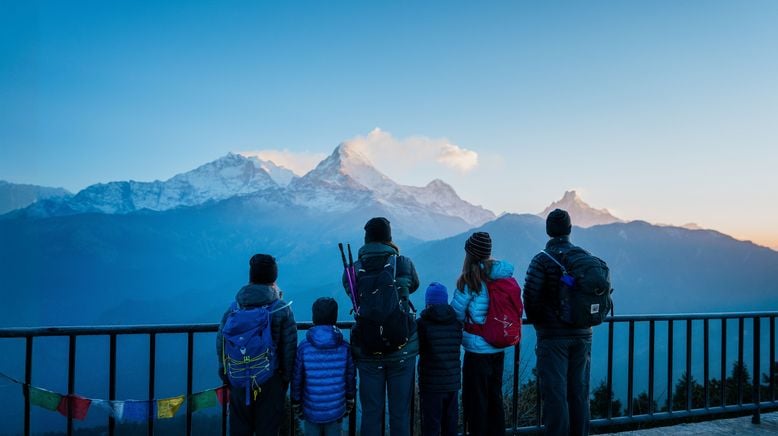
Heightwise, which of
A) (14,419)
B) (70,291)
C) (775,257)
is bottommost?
(14,419)

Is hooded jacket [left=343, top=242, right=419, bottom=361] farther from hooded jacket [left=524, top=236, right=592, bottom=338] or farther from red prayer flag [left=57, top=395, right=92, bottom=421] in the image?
red prayer flag [left=57, top=395, right=92, bottom=421]

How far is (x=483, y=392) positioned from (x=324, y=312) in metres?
1.51

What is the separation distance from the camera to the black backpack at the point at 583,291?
4031 millimetres

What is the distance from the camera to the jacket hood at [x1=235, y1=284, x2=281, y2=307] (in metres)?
3.78

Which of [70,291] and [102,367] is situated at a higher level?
[70,291]

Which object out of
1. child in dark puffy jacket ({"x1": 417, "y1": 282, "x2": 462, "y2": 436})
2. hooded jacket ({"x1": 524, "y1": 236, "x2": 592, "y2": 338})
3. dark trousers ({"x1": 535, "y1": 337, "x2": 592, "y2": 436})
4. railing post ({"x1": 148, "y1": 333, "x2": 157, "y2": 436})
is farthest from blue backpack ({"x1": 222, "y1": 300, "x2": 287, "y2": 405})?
dark trousers ({"x1": 535, "y1": 337, "x2": 592, "y2": 436})

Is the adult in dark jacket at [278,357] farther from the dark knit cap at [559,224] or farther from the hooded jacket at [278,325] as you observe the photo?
the dark knit cap at [559,224]

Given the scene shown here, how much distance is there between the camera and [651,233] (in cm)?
17475

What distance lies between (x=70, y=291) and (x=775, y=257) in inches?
9917

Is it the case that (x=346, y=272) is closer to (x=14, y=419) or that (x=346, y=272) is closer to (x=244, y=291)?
(x=244, y=291)

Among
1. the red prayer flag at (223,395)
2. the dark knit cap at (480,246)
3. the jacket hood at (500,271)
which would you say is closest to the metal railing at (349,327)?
the red prayer flag at (223,395)

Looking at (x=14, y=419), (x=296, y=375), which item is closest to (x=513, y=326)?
(x=296, y=375)

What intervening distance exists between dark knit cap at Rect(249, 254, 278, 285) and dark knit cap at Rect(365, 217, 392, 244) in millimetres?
761

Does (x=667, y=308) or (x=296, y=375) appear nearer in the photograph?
(x=296, y=375)
